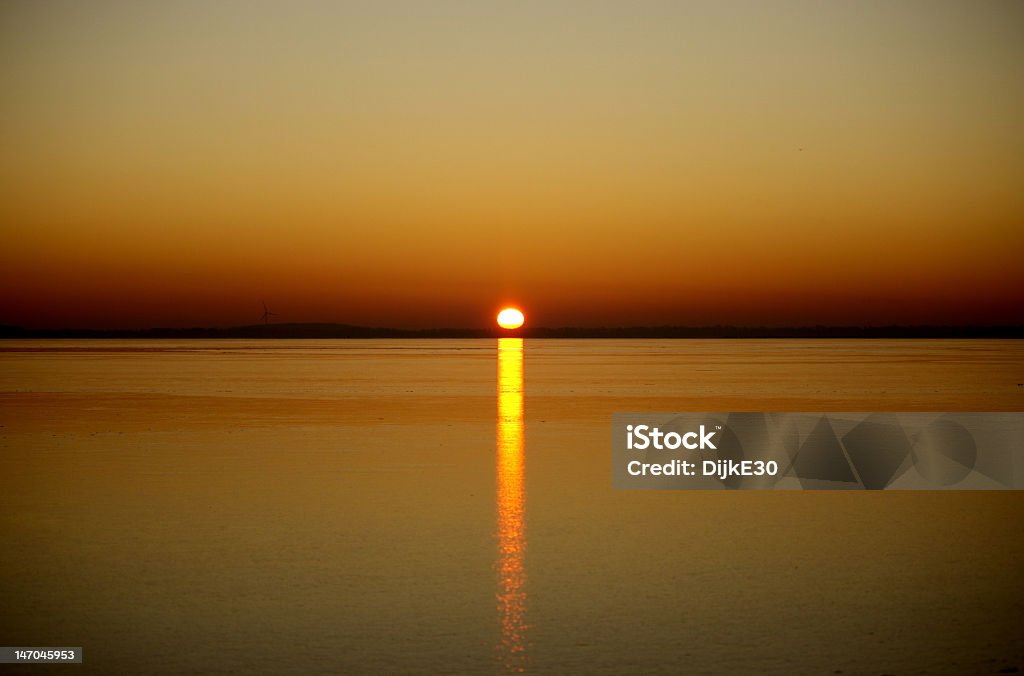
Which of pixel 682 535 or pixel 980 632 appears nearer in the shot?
pixel 980 632

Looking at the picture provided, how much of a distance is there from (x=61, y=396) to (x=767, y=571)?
2687 centimetres

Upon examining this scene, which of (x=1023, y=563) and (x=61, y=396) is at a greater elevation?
(x=61, y=396)

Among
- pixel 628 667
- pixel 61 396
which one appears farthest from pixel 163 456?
pixel 61 396

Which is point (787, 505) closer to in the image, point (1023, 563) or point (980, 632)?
point (1023, 563)

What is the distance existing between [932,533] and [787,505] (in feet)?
6.59

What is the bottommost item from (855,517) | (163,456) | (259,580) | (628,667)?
(628,667)

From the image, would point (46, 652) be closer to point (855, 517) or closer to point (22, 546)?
point (22, 546)

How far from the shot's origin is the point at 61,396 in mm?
31312

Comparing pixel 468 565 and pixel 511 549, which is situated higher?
pixel 511 549

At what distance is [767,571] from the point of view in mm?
9062

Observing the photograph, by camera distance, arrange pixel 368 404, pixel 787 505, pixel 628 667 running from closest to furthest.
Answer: pixel 628 667, pixel 787 505, pixel 368 404

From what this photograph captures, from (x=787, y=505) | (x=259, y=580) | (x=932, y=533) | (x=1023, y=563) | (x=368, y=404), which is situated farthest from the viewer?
(x=368, y=404)

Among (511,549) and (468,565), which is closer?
(468,565)

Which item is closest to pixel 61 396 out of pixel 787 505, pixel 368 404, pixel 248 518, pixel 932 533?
pixel 368 404
